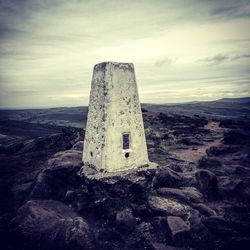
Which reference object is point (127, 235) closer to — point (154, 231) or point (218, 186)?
point (154, 231)

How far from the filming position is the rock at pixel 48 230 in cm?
1056

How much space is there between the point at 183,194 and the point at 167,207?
1675mm

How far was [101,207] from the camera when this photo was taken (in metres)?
12.7

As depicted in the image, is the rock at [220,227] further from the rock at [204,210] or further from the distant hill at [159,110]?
the distant hill at [159,110]

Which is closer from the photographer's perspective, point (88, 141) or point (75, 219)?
point (75, 219)

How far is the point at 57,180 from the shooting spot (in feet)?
47.9

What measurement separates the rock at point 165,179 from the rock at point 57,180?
181 inches

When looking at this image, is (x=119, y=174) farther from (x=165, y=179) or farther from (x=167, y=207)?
(x=165, y=179)

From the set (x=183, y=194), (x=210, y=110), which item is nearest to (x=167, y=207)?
(x=183, y=194)

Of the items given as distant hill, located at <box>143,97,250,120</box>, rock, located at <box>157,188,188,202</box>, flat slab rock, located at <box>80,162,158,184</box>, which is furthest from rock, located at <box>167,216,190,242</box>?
distant hill, located at <box>143,97,250,120</box>

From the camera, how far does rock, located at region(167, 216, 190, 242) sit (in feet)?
35.9

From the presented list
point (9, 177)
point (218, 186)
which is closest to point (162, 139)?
point (218, 186)

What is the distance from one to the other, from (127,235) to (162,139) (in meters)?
21.1

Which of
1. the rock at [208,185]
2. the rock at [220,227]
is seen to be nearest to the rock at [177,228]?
the rock at [220,227]
